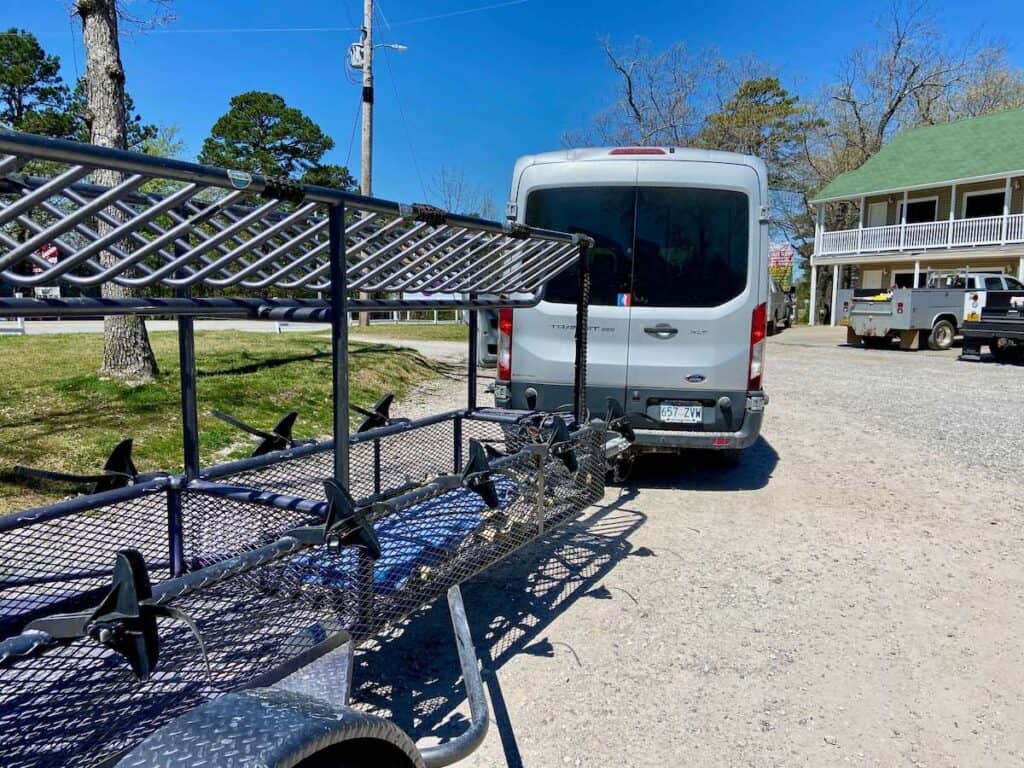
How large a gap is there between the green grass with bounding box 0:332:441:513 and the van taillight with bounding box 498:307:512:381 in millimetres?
2507

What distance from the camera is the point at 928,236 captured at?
29.3 metres

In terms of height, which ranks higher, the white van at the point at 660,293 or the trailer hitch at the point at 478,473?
the white van at the point at 660,293

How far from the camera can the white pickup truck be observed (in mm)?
20672

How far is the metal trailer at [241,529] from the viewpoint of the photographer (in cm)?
141

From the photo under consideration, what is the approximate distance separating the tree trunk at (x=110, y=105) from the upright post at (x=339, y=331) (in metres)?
7.13

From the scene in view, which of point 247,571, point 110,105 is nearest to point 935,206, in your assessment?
point 110,105

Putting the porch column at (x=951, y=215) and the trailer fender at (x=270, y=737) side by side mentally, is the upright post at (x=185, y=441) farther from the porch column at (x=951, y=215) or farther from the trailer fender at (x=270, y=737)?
the porch column at (x=951, y=215)

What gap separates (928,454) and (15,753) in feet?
28.2

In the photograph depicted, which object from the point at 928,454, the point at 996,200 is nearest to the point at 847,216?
the point at 996,200

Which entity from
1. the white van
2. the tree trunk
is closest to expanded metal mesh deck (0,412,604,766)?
the white van

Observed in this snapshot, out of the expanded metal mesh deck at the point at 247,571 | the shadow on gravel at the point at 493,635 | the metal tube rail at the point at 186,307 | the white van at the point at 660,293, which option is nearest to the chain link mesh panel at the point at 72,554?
the expanded metal mesh deck at the point at 247,571

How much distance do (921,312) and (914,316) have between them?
26 cm

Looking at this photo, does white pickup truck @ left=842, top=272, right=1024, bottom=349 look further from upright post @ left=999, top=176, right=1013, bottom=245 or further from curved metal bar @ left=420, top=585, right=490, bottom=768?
curved metal bar @ left=420, top=585, right=490, bottom=768

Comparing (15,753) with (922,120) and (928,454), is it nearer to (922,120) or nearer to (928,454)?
(928,454)
